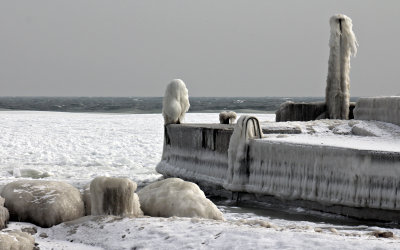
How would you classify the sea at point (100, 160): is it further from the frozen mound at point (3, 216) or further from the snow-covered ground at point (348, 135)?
the frozen mound at point (3, 216)

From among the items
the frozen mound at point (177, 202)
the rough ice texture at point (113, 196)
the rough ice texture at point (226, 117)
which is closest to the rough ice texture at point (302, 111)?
the rough ice texture at point (226, 117)

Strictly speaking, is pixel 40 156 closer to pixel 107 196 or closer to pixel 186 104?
pixel 186 104

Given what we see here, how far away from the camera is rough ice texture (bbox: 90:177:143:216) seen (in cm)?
737

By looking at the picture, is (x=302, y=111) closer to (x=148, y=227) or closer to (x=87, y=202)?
(x=87, y=202)

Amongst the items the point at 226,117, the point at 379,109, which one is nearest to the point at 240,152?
the point at 379,109

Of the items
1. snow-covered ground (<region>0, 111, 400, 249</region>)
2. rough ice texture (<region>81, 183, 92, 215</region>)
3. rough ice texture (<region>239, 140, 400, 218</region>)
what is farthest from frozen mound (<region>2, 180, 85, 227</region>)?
rough ice texture (<region>239, 140, 400, 218</region>)

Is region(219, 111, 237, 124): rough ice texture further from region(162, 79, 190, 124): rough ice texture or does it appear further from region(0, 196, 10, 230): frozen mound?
region(0, 196, 10, 230): frozen mound

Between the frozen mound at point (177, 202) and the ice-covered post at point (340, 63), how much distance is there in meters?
7.60

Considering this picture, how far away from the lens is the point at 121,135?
25.1 m

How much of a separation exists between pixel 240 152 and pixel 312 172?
4.63 feet

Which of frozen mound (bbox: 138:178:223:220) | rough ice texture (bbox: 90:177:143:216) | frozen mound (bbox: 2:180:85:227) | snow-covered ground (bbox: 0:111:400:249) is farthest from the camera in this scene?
frozen mound (bbox: 138:178:223:220)

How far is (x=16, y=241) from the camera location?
6242 mm

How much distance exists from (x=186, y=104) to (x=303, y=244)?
314 inches

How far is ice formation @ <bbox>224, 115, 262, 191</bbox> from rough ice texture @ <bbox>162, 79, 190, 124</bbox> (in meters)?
3.12
